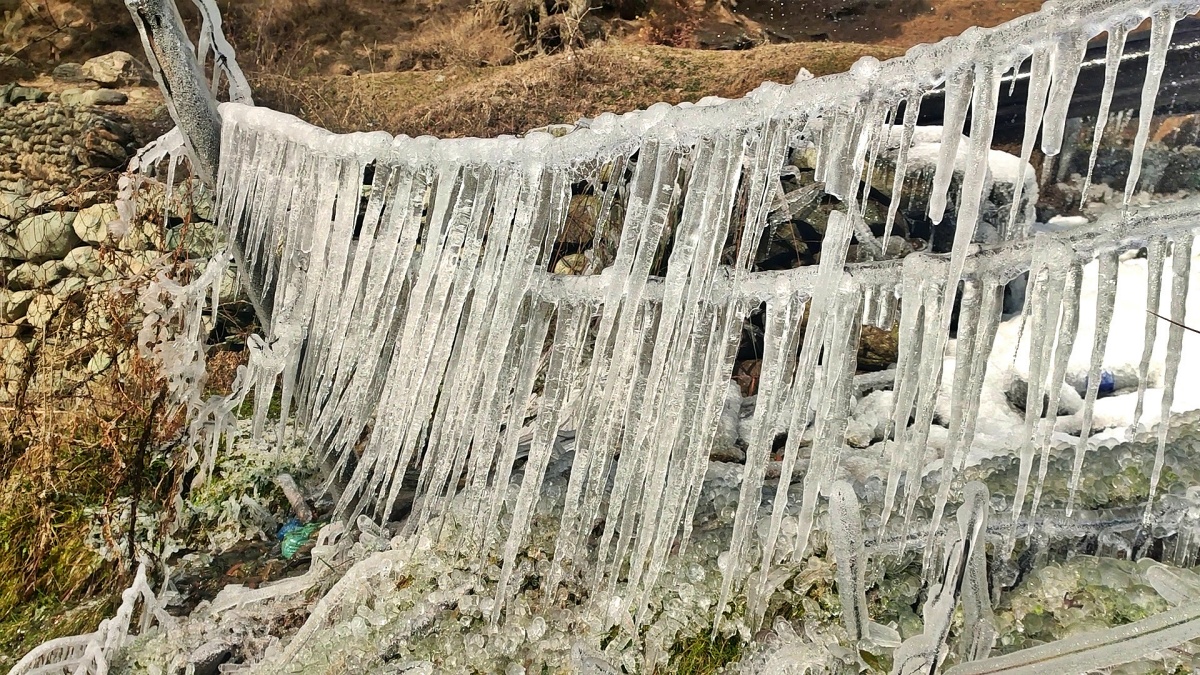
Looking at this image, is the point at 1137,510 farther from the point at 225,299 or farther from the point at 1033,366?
the point at 225,299

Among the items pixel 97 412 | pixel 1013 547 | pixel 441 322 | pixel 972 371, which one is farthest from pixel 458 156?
pixel 97 412

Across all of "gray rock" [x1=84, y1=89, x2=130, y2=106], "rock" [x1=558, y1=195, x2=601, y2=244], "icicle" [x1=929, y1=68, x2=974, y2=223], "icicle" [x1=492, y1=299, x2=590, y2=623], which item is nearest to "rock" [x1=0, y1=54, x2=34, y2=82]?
"gray rock" [x1=84, y1=89, x2=130, y2=106]

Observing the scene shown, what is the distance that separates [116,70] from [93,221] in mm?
2445

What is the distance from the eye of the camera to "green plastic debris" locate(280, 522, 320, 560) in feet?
7.68

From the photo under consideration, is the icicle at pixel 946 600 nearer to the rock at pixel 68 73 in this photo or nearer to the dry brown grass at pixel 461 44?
the dry brown grass at pixel 461 44

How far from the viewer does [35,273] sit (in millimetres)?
4379

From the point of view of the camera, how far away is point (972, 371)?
48.7 inches

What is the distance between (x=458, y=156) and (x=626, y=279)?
18.0 inches

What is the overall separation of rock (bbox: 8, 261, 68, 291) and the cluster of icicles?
3482mm

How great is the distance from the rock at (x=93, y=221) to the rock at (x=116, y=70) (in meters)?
2.27

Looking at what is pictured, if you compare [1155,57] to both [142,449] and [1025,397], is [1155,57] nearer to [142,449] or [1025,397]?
[1025,397]

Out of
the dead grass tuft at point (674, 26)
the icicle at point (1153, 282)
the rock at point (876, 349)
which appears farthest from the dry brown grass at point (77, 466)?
the dead grass tuft at point (674, 26)

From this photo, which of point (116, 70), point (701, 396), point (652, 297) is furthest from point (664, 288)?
point (116, 70)

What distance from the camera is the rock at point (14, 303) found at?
165 inches
